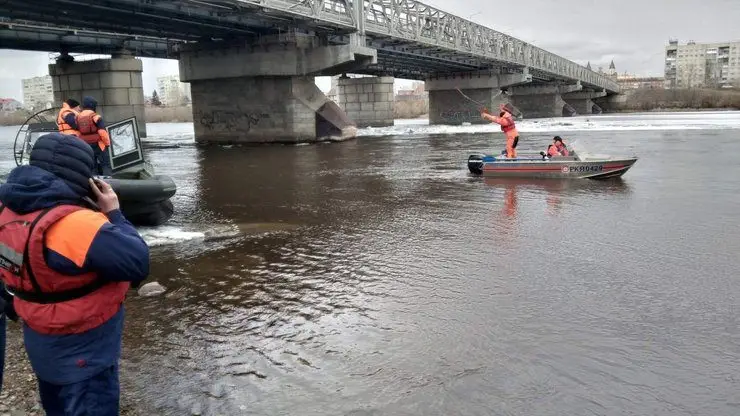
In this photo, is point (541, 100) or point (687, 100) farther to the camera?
point (541, 100)

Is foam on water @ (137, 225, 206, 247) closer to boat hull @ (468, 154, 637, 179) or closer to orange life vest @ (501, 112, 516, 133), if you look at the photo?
boat hull @ (468, 154, 637, 179)


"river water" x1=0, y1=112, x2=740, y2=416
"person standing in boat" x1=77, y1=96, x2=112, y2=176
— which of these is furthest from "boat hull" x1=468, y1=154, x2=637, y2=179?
"person standing in boat" x1=77, y1=96, x2=112, y2=176

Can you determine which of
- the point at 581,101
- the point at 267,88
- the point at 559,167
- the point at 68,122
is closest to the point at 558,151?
the point at 559,167

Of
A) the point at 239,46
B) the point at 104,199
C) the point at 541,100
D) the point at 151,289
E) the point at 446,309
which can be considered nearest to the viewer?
the point at 104,199

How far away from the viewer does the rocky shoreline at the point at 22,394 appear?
4012 millimetres

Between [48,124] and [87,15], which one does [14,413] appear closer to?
[48,124]

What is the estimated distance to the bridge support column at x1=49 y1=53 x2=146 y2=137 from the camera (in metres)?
39.7

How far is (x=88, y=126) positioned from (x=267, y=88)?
25.2 m

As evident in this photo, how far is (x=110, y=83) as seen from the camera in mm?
39531

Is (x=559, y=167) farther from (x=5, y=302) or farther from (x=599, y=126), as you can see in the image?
(x=599, y=126)

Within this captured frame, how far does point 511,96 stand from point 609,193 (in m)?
73.2

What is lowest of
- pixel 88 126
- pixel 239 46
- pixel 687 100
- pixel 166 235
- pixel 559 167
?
pixel 166 235

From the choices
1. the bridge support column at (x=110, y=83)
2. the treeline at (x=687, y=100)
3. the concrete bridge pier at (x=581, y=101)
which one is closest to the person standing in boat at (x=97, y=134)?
the bridge support column at (x=110, y=83)

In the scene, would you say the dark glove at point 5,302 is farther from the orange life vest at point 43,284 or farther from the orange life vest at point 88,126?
the orange life vest at point 88,126
